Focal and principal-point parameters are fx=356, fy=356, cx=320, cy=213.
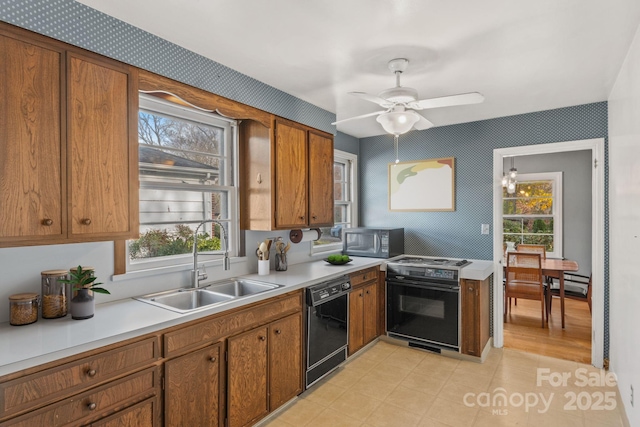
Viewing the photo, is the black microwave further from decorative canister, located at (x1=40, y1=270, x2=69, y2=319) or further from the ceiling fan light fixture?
decorative canister, located at (x1=40, y1=270, x2=69, y2=319)

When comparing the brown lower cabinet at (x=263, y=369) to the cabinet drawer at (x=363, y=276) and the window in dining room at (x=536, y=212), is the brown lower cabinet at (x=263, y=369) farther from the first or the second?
the window in dining room at (x=536, y=212)

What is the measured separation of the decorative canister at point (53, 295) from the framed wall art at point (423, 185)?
11.3 feet

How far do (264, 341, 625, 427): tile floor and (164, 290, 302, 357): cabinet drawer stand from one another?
28.2 inches

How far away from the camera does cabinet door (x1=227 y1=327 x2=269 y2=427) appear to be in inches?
82.1

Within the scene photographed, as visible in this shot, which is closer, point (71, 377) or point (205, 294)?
point (71, 377)

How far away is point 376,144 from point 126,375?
3.71 m

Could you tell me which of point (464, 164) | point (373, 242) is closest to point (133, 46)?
point (373, 242)

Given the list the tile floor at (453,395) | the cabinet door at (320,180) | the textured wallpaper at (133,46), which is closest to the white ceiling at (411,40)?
the textured wallpaper at (133,46)

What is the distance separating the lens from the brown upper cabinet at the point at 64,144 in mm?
1496

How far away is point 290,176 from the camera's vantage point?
3.04 meters

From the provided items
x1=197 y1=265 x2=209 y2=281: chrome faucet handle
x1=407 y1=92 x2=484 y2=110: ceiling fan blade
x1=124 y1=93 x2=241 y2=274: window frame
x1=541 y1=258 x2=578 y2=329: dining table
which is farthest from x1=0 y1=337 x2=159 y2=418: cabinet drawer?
x1=541 y1=258 x2=578 y2=329: dining table

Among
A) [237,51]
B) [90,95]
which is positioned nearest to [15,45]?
[90,95]

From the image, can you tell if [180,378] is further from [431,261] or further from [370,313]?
[431,261]

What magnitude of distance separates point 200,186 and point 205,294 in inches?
31.5
